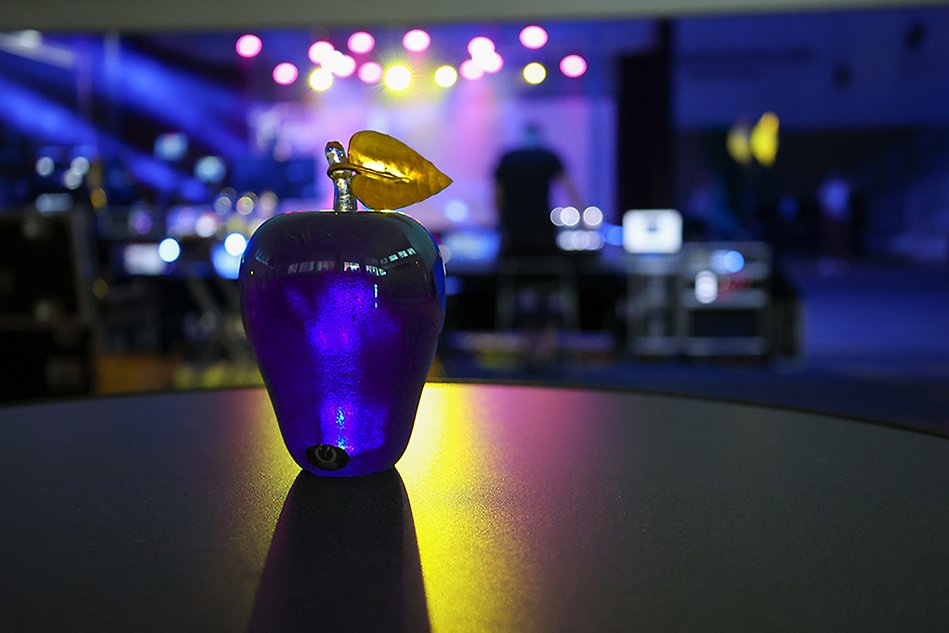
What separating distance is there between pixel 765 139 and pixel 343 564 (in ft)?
23.9

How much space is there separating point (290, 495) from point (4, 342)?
2850 millimetres

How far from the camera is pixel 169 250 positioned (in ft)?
18.3

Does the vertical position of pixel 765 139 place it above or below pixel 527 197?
above

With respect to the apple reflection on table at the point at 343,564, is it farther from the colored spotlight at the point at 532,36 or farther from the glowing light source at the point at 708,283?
the glowing light source at the point at 708,283

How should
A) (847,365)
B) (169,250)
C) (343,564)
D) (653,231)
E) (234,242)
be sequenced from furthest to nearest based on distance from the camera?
(653,231) < (169,250) < (847,365) < (234,242) < (343,564)

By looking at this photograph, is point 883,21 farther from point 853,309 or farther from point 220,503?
point 220,503

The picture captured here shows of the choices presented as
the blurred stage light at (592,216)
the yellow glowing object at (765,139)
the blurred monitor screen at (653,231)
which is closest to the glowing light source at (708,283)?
the blurred monitor screen at (653,231)

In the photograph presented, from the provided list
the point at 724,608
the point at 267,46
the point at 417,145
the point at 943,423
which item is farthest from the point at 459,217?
the point at 724,608

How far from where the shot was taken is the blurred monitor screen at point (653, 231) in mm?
5844

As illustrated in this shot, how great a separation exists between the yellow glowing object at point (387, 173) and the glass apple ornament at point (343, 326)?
1.3 inches

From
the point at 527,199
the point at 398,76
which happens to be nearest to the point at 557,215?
A: the point at 527,199

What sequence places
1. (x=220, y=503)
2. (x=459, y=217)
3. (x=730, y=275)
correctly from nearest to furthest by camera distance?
1. (x=220, y=503)
2. (x=730, y=275)
3. (x=459, y=217)

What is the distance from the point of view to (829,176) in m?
7.65

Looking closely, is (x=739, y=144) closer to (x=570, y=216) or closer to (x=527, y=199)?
(x=570, y=216)
